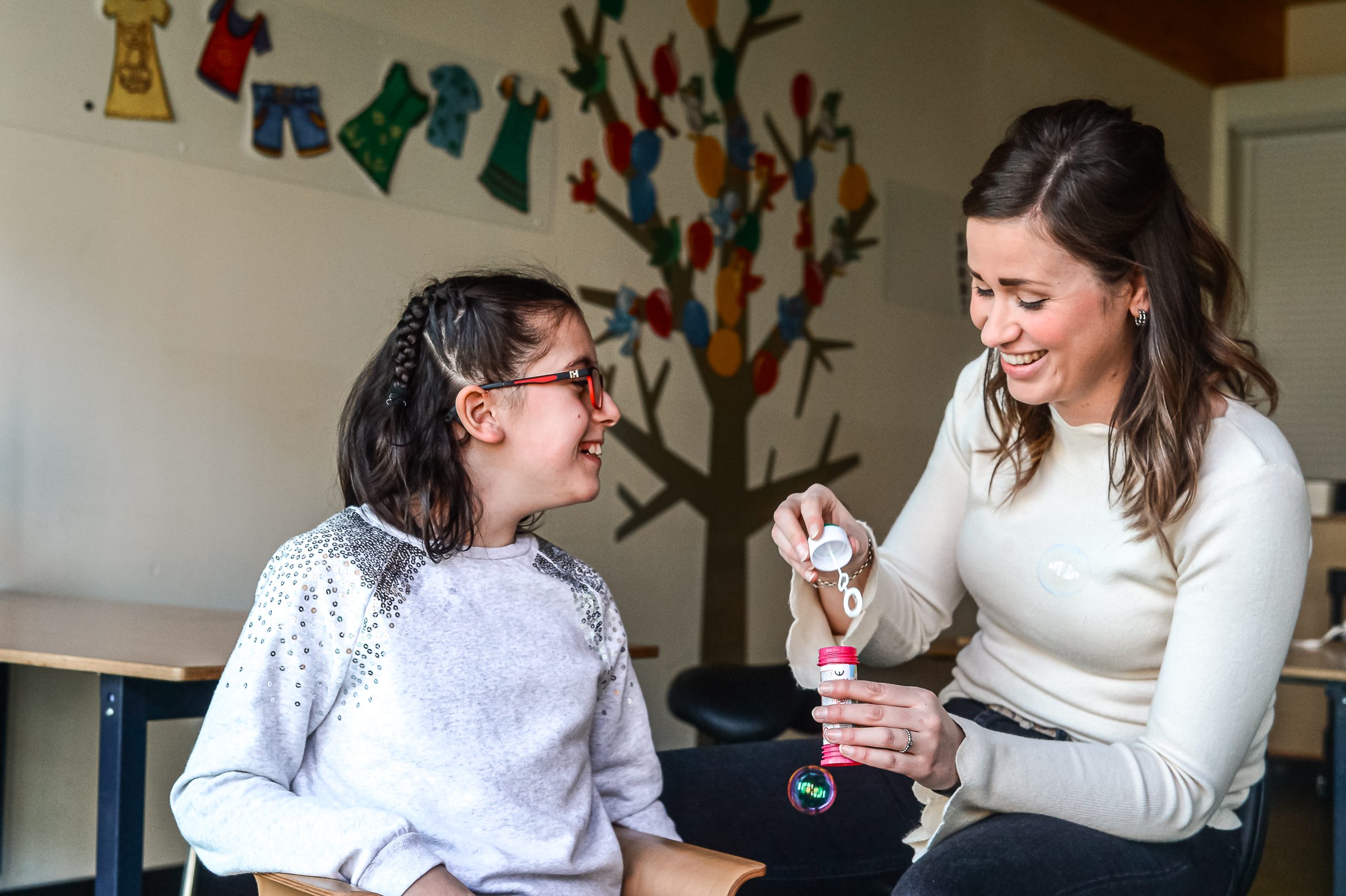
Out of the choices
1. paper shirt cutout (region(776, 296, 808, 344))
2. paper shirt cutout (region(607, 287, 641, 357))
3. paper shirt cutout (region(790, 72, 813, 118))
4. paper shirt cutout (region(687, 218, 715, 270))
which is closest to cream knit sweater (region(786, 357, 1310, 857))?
paper shirt cutout (region(607, 287, 641, 357))

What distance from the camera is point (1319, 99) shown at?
5.89m

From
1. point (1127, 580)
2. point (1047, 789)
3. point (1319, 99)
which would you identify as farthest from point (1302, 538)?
point (1319, 99)

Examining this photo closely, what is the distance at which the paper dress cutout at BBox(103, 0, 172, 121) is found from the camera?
278cm

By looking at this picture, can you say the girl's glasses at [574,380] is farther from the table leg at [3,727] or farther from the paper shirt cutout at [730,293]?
the paper shirt cutout at [730,293]

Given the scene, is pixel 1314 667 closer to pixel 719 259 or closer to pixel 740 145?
pixel 719 259

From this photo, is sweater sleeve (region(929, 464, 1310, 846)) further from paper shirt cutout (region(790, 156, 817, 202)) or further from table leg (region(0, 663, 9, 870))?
paper shirt cutout (region(790, 156, 817, 202))

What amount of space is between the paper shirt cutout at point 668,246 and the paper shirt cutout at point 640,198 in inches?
2.7

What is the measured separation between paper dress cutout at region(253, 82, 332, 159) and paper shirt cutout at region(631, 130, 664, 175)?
1.10 meters

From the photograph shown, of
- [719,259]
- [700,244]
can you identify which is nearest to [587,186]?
[700,244]

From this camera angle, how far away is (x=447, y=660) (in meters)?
1.49

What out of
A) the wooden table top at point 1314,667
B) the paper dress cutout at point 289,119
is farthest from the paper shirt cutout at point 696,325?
the wooden table top at point 1314,667

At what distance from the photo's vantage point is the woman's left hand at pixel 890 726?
1.29 metres

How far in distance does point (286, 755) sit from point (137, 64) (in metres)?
2.04

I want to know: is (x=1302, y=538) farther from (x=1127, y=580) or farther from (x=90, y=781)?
(x=90, y=781)
